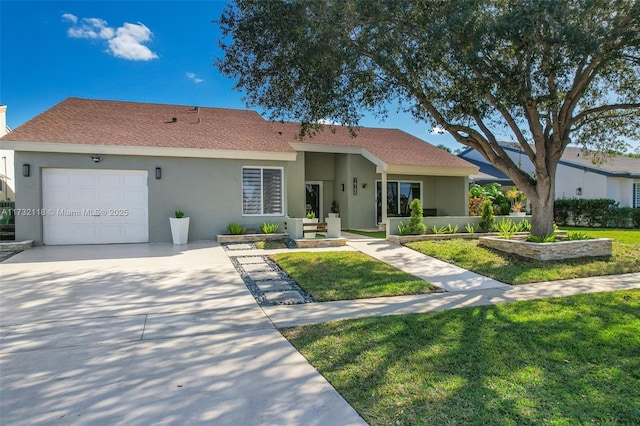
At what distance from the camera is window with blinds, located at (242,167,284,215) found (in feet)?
45.4

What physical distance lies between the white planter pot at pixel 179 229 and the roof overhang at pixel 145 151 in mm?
2121

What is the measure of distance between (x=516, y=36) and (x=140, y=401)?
9.03 m

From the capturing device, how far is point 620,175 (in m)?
21.7

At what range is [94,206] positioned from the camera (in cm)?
1242

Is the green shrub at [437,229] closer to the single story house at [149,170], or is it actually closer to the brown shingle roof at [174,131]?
the single story house at [149,170]

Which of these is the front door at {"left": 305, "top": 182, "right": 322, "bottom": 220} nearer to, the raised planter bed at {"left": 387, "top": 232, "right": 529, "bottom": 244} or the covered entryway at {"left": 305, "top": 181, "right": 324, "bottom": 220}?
the covered entryway at {"left": 305, "top": 181, "right": 324, "bottom": 220}

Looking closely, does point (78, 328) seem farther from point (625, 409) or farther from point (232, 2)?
point (232, 2)

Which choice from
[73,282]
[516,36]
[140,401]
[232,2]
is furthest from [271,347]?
[232,2]

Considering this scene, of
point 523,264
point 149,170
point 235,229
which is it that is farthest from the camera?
point 235,229

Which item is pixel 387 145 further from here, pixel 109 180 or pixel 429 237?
pixel 109 180

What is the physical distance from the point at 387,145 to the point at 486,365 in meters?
15.7

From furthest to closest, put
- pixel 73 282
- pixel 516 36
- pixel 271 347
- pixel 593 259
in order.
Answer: pixel 593 259 < pixel 516 36 < pixel 73 282 < pixel 271 347

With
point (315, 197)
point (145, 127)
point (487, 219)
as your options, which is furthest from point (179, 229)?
point (487, 219)

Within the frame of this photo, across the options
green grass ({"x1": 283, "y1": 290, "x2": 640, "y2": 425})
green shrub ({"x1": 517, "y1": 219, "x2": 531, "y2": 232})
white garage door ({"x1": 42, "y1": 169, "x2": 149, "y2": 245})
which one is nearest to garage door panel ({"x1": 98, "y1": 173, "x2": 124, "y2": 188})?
white garage door ({"x1": 42, "y1": 169, "x2": 149, "y2": 245})
